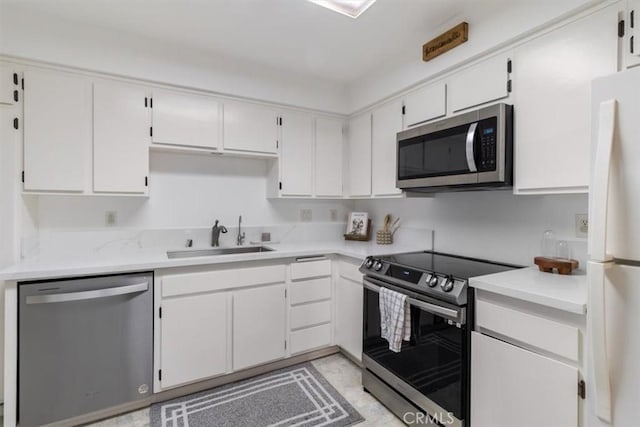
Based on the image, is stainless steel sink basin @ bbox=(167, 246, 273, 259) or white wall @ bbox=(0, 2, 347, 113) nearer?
white wall @ bbox=(0, 2, 347, 113)

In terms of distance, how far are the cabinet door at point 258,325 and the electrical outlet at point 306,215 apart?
3.12 ft

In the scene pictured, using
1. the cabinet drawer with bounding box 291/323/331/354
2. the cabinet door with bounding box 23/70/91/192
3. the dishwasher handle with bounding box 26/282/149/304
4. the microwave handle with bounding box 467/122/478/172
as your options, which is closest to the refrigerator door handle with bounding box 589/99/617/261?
the microwave handle with bounding box 467/122/478/172

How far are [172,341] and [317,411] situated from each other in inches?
40.8

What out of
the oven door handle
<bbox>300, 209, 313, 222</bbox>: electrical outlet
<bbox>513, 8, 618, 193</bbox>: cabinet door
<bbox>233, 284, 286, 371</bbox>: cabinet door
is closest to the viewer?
<bbox>513, 8, 618, 193</bbox>: cabinet door

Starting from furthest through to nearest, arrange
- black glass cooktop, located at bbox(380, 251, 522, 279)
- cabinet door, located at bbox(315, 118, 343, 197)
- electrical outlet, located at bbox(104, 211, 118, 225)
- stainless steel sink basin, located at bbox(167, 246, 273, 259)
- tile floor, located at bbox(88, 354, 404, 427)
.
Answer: cabinet door, located at bbox(315, 118, 343, 197) < stainless steel sink basin, located at bbox(167, 246, 273, 259) < electrical outlet, located at bbox(104, 211, 118, 225) < tile floor, located at bbox(88, 354, 404, 427) < black glass cooktop, located at bbox(380, 251, 522, 279)

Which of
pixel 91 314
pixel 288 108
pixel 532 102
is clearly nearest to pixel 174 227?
pixel 91 314

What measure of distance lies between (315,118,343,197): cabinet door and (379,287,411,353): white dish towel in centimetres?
138

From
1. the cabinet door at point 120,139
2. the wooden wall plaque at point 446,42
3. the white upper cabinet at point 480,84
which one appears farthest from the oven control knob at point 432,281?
the cabinet door at point 120,139

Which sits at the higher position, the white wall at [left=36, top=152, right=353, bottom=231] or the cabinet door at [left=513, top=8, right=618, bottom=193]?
the cabinet door at [left=513, top=8, right=618, bottom=193]

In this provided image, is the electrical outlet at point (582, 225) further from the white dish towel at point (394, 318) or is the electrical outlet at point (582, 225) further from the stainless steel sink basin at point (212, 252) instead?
the stainless steel sink basin at point (212, 252)

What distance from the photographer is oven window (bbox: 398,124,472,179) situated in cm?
191

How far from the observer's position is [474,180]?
182 centimetres

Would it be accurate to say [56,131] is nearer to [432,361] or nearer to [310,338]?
[310,338]

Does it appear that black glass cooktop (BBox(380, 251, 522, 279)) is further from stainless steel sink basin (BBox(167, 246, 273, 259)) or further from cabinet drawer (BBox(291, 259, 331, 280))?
stainless steel sink basin (BBox(167, 246, 273, 259))
